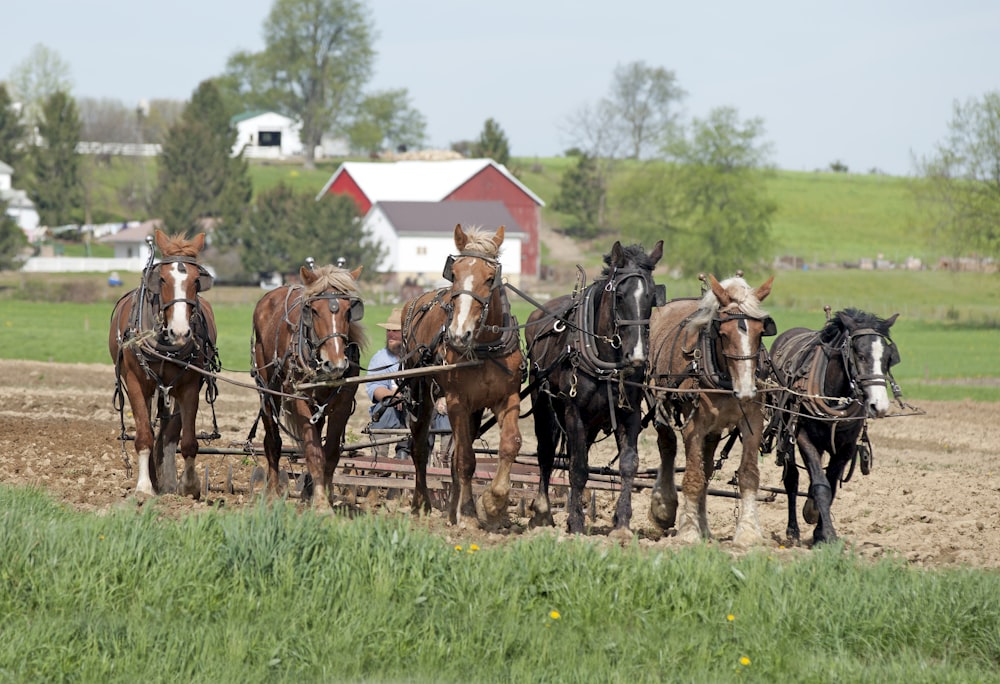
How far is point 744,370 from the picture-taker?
985cm

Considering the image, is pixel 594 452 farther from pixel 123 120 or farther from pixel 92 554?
pixel 123 120

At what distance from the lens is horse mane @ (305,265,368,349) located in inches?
434

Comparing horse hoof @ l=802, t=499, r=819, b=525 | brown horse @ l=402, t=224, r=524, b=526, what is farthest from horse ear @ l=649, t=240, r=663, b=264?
horse hoof @ l=802, t=499, r=819, b=525

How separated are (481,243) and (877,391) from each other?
11.2 feet

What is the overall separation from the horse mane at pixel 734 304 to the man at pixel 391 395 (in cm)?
306

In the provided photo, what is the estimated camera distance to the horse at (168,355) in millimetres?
11406

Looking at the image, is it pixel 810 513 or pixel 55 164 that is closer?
pixel 810 513

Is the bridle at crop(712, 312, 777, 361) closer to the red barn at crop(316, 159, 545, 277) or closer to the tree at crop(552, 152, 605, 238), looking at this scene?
the red barn at crop(316, 159, 545, 277)

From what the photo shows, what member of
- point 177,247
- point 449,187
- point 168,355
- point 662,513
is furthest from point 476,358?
point 449,187

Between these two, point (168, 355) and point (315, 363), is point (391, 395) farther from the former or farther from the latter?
point (168, 355)

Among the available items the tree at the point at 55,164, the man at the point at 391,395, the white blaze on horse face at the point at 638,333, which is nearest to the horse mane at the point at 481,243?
the white blaze on horse face at the point at 638,333

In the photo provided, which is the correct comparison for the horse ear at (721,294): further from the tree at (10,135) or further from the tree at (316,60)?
the tree at (316,60)

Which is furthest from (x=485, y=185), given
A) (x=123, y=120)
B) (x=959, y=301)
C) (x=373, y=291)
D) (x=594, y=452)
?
(x=594, y=452)

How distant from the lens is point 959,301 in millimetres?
66000
